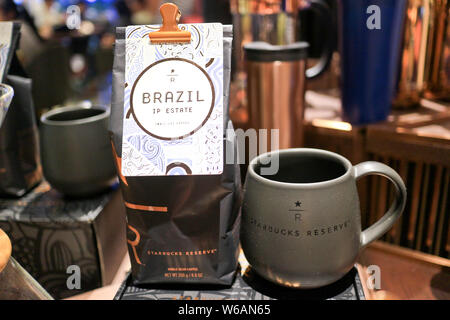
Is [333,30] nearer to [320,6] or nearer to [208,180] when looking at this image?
[320,6]

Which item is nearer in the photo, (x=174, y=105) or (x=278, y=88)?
(x=174, y=105)

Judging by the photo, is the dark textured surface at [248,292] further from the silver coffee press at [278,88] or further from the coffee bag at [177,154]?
the silver coffee press at [278,88]

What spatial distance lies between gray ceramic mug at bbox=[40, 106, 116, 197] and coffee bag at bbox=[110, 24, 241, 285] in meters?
0.19

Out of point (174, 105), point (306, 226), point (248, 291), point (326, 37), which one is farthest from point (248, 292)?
point (326, 37)

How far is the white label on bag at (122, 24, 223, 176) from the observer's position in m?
0.54

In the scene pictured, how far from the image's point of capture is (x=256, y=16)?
865mm

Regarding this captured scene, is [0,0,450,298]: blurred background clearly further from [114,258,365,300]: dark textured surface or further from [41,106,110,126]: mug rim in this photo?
[114,258,365,300]: dark textured surface

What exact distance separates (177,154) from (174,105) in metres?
0.07

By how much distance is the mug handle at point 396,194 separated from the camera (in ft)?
1.78

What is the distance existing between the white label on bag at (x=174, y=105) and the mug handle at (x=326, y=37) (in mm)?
408

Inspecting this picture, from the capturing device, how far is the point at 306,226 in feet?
1.67

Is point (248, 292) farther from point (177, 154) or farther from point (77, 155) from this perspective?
point (77, 155)

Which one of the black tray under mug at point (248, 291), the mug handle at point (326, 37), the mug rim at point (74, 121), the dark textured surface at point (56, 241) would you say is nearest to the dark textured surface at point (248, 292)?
the black tray under mug at point (248, 291)
